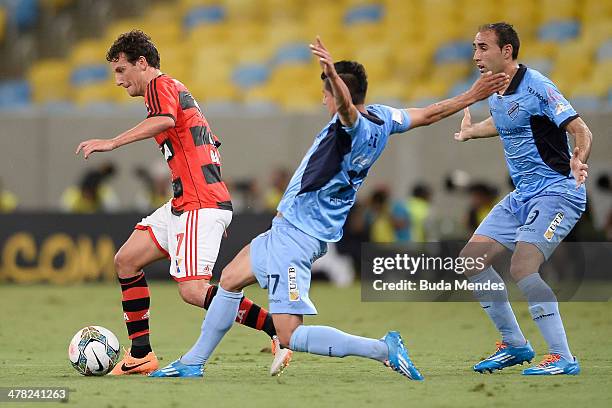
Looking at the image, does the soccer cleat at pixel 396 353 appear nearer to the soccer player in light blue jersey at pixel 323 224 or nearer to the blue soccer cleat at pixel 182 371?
the soccer player in light blue jersey at pixel 323 224

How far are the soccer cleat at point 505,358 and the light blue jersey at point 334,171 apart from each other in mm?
1523

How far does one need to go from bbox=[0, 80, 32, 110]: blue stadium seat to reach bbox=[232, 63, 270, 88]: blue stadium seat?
399cm

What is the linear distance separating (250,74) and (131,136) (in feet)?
47.0

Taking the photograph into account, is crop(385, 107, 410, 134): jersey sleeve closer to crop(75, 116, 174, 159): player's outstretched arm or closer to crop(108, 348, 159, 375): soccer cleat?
crop(75, 116, 174, 159): player's outstretched arm

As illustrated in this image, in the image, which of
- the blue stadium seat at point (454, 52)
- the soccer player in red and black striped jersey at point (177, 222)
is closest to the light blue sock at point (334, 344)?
the soccer player in red and black striped jersey at point (177, 222)

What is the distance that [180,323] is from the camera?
40.7 ft

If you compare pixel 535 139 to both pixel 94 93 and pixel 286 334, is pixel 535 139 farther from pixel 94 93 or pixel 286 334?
pixel 94 93

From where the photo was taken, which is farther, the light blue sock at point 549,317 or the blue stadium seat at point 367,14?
the blue stadium seat at point 367,14

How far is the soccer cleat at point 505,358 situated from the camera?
830 centimetres

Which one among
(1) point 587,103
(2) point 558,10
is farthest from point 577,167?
(2) point 558,10

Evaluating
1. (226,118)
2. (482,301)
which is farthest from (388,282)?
(482,301)

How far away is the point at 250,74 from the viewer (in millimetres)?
21859

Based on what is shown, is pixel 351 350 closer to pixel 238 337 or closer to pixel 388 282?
pixel 238 337

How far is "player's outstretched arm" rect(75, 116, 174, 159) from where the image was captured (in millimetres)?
7488
